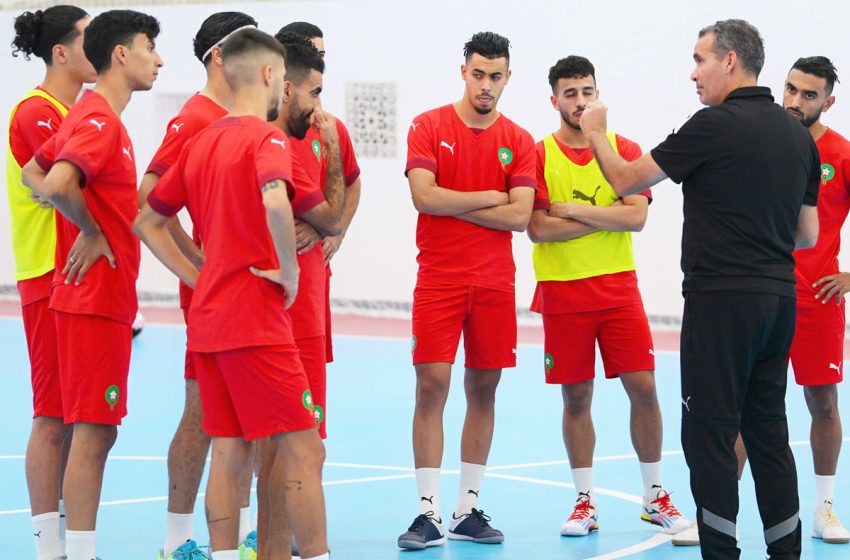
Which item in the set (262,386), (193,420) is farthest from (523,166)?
(262,386)

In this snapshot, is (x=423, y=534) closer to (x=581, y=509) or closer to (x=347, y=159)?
(x=581, y=509)

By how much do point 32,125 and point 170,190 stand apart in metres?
1.16

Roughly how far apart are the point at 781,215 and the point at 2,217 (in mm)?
13127

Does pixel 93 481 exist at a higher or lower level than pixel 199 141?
lower

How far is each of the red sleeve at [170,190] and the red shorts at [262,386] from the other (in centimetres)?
55

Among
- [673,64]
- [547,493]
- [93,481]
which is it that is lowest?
[547,493]

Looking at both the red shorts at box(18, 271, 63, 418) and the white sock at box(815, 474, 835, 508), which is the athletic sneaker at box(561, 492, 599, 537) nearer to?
the white sock at box(815, 474, 835, 508)

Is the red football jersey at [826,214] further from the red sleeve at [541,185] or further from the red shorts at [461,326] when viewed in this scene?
the red shorts at [461,326]

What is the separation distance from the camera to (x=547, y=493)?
663cm

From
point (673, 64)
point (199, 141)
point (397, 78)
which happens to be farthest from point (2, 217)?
point (199, 141)

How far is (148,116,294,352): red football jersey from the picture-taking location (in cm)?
413

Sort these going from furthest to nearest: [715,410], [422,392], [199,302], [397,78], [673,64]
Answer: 1. [397,78]
2. [673,64]
3. [422,392]
4. [715,410]
5. [199,302]

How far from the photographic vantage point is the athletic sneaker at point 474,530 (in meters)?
5.73

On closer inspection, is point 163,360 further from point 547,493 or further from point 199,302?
point 199,302
